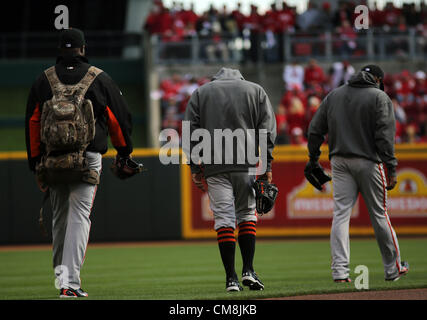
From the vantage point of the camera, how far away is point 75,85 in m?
6.66

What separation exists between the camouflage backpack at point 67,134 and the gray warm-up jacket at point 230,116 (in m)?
0.96

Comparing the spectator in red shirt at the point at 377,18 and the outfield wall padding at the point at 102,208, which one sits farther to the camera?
the spectator in red shirt at the point at 377,18

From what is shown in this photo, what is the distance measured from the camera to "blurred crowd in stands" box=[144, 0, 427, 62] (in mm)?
20609

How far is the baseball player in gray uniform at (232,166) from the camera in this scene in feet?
23.0

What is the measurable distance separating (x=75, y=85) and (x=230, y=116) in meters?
1.31

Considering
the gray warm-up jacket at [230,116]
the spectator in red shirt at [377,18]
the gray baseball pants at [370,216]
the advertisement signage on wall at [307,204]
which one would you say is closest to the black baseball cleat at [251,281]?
Answer: the gray warm-up jacket at [230,116]

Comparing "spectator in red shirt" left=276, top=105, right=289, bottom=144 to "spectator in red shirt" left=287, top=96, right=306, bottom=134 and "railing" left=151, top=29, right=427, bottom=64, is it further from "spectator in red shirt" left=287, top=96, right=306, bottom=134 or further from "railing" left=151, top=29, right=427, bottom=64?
"railing" left=151, top=29, right=427, bottom=64

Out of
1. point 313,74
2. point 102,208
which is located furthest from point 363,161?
point 313,74

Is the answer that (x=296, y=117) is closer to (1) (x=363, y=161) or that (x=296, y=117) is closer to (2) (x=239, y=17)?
(2) (x=239, y=17)

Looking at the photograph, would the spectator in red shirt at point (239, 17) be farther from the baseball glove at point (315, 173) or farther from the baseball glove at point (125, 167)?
the baseball glove at point (125, 167)

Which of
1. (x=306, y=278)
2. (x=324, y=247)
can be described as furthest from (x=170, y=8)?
(x=306, y=278)

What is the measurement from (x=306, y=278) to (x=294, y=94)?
1084 cm

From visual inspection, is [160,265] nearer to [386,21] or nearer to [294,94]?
[294,94]

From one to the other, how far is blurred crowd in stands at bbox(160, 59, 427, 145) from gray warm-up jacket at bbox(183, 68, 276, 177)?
10146 millimetres
